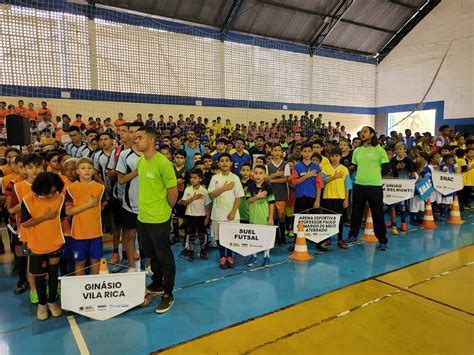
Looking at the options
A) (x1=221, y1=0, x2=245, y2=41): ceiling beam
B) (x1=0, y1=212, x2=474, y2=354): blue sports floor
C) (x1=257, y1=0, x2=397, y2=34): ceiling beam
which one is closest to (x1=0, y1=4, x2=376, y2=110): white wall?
(x1=221, y1=0, x2=245, y2=41): ceiling beam

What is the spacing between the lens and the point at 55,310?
3219mm

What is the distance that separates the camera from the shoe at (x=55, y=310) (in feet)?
10.6

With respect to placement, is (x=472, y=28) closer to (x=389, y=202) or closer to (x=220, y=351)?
(x=389, y=202)

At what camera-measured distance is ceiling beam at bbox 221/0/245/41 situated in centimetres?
1435

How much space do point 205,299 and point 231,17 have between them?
562 inches

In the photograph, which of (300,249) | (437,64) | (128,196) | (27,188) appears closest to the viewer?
(27,188)

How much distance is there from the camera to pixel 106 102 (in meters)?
12.8

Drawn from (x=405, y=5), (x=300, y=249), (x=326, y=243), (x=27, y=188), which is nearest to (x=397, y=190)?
(x=326, y=243)

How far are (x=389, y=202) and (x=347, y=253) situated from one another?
5.86 feet

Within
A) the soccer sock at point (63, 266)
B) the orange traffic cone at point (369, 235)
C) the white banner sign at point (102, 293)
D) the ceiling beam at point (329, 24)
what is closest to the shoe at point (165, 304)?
the white banner sign at point (102, 293)

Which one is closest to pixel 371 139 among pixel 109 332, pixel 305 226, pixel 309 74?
pixel 305 226

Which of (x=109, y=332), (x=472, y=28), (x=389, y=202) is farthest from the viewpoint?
(x=472, y=28)

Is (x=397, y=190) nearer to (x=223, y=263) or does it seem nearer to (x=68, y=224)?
(x=223, y=263)

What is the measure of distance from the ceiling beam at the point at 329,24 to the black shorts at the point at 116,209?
54.4 feet
